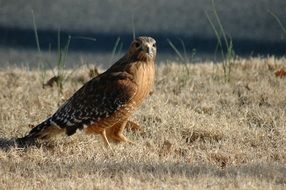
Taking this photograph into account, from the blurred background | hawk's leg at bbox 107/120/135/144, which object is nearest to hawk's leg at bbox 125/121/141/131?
hawk's leg at bbox 107/120/135/144

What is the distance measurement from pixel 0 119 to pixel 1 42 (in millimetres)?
4342

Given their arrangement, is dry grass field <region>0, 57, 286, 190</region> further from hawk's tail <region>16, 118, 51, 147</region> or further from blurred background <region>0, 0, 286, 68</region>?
blurred background <region>0, 0, 286, 68</region>

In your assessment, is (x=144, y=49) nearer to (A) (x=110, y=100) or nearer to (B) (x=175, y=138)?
(A) (x=110, y=100)

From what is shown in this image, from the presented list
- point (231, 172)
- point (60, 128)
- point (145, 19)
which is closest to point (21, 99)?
point (60, 128)

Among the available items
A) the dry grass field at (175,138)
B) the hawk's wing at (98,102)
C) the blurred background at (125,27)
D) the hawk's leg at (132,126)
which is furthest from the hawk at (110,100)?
the blurred background at (125,27)

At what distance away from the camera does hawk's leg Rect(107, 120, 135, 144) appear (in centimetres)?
666

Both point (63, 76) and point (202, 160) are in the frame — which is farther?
point (63, 76)

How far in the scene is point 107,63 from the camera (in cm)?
1059

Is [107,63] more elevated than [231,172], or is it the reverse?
[231,172]

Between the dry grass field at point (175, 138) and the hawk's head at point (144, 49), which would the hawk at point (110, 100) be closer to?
the hawk's head at point (144, 49)

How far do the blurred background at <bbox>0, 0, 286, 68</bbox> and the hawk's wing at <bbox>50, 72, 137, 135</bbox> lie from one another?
390 cm

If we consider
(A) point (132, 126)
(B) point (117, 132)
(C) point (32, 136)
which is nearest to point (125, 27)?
(A) point (132, 126)

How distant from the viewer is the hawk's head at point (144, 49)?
256 inches

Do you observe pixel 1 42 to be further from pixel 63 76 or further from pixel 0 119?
pixel 0 119
